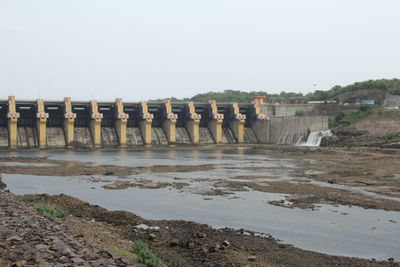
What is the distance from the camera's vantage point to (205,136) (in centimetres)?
7981

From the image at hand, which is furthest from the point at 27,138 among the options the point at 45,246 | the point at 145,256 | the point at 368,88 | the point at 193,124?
the point at 368,88

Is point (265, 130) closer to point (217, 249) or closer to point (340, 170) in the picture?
point (340, 170)

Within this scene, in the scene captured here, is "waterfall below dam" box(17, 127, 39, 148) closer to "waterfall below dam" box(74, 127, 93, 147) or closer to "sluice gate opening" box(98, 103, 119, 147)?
"waterfall below dam" box(74, 127, 93, 147)

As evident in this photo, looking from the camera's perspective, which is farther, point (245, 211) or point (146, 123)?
point (146, 123)

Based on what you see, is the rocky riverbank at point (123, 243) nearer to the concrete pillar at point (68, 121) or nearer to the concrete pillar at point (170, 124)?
the concrete pillar at point (68, 121)

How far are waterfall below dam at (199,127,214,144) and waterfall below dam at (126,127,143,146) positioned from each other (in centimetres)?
1009

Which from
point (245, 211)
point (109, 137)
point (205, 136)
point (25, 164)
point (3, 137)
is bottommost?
point (205, 136)

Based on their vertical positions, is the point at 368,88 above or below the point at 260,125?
above

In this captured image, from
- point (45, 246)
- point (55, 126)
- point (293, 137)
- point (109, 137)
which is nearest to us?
point (45, 246)

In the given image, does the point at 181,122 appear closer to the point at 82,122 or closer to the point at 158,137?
the point at 158,137

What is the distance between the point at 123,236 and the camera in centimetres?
1775

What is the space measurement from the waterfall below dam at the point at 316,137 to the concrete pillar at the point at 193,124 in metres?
16.4

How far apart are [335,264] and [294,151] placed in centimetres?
4924

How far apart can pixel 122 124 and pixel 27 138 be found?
13.2 metres
